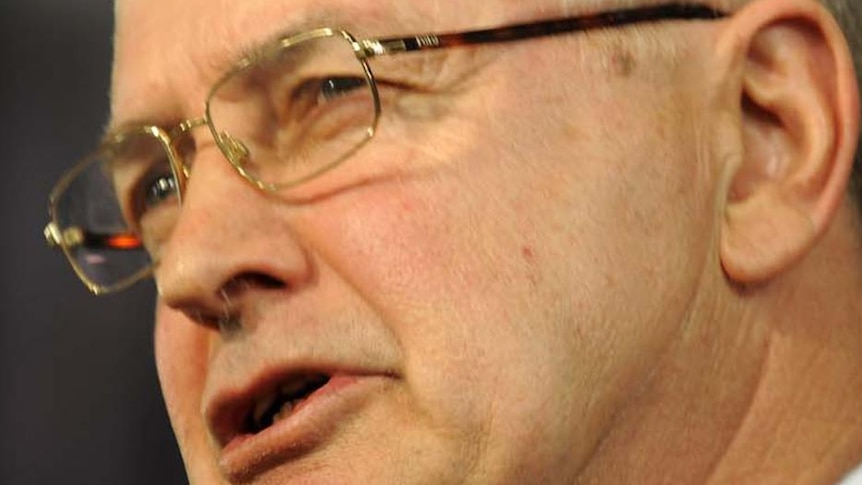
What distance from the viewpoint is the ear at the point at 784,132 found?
1062mm

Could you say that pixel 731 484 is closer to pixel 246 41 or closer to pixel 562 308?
pixel 562 308

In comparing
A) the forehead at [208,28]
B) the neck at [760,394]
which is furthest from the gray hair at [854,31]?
the forehead at [208,28]

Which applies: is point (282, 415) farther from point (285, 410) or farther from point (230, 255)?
point (230, 255)

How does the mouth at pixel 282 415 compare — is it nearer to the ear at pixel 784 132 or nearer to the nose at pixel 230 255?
the nose at pixel 230 255

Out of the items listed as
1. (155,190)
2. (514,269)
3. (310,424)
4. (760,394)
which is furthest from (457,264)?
(155,190)

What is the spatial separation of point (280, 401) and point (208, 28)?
33 centimetres

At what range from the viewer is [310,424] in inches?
39.3

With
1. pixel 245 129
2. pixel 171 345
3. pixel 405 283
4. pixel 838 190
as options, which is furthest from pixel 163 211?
pixel 838 190

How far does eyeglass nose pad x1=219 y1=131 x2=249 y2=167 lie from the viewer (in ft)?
3.50

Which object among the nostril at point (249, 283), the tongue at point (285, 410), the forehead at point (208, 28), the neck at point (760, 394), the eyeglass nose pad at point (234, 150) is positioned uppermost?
the forehead at point (208, 28)

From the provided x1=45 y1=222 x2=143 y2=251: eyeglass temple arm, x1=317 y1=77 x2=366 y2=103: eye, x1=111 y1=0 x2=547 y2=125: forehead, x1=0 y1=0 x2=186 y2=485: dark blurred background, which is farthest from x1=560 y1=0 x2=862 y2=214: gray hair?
x1=0 y1=0 x2=186 y2=485: dark blurred background

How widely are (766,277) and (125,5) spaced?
0.70 meters

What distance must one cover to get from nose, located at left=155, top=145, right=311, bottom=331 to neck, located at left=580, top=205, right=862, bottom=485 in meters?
0.30

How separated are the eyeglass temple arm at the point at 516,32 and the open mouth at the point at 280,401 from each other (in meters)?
0.27
